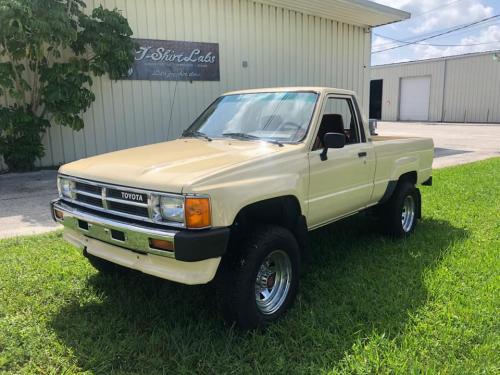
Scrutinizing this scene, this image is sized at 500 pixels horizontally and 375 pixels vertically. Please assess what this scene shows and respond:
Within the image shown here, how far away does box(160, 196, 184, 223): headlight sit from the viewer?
284cm

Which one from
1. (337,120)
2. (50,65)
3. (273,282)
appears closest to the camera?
(273,282)

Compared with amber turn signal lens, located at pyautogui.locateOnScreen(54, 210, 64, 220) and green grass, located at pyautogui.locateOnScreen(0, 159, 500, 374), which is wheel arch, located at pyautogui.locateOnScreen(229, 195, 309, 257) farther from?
amber turn signal lens, located at pyautogui.locateOnScreen(54, 210, 64, 220)

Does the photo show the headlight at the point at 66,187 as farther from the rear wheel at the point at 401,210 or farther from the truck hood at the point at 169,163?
the rear wheel at the point at 401,210

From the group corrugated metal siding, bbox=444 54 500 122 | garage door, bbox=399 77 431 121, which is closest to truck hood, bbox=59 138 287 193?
corrugated metal siding, bbox=444 54 500 122

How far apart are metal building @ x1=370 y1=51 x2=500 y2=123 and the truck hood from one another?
34388 millimetres

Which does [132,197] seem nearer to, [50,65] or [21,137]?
[21,137]

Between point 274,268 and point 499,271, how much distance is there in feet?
7.85

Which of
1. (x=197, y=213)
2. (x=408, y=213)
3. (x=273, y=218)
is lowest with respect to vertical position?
(x=408, y=213)

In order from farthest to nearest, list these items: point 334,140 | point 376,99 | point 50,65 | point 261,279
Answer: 1. point 376,99
2. point 50,65
3. point 334,140
4. point 261,279

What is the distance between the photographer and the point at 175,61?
36.6 ft

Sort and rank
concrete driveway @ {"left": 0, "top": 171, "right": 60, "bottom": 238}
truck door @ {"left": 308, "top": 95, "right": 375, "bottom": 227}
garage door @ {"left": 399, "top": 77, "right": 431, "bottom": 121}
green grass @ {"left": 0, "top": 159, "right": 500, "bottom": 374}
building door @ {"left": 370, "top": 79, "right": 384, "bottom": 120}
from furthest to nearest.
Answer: building door @ {"left": 370, "top": 79, "right": 384, "bottom": 120}
garage door @ {"left": 399, "top": 77, "right": 431, "bottom": 121}
concrete driveway @ {"left": 0, "top": 171, "right": 60, "bottom": 238}
truck door @ {"left": 308, "top": 95, "right": 375, "bottom": 227}
green grass @ {"left": 0, "top": 159, "right": 500, "bottom": 374}

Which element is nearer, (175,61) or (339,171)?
(339,171)

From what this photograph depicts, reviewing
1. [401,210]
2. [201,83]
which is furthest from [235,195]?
[201,83]

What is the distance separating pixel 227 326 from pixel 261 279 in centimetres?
43
